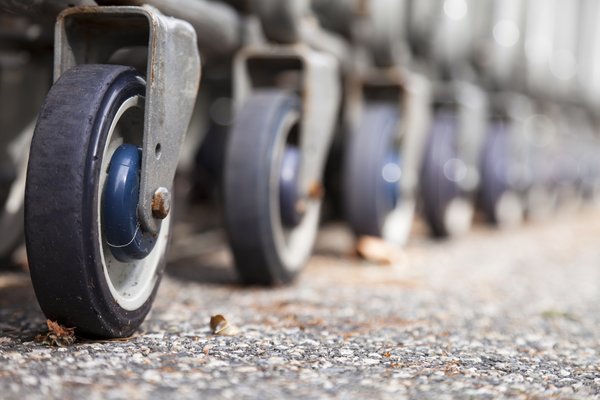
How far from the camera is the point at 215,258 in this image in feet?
9.98

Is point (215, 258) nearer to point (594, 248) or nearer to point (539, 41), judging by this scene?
point (594, 248)

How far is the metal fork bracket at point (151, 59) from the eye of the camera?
1.64m

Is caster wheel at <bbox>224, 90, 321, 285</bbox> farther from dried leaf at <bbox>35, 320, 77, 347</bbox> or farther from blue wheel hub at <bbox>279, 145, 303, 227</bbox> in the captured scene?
dried leaf at <bbox>35, 320, 77, 347</bbox>

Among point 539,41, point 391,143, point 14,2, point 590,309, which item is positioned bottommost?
point 590,309

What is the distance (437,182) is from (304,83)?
1457 millimetres

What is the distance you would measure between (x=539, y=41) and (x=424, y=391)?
5088 mm

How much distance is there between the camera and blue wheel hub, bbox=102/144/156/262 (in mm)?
1578

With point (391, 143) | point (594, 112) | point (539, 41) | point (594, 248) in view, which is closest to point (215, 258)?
point (391, 143)

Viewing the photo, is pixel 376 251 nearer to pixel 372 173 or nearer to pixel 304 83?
pixel 372 173

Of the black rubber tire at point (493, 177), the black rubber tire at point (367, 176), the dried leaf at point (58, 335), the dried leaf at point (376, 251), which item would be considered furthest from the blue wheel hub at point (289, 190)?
the black rubber tire at point (493, 177)

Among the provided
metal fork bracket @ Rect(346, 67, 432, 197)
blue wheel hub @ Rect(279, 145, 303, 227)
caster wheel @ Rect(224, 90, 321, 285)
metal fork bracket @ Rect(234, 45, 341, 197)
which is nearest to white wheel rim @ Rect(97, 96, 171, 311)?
caster wheel @ Rect(224, 90, 321, 285)

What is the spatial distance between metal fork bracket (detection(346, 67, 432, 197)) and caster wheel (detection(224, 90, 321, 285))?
897 millimetres

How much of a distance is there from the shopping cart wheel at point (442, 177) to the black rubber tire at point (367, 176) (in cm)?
70

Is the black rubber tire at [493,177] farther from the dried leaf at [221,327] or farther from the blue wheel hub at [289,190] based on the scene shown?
the dried leaf at [221,327]
